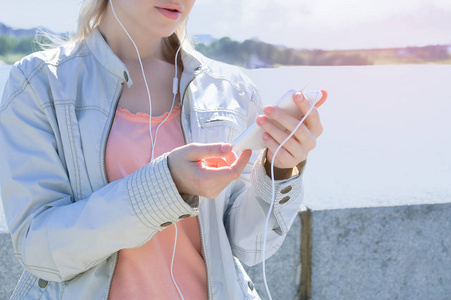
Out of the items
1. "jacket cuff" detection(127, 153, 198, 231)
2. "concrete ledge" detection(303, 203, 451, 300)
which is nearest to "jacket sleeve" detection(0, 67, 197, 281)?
"jacket cuff" detection(127, 153, 198, 231)

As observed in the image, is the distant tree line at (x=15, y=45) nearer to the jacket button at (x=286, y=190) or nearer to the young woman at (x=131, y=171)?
the young woman at (x=131, y=171)

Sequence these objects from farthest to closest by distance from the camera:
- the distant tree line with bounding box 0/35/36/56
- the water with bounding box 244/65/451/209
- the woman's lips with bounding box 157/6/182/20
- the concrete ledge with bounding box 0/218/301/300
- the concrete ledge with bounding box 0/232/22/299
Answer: the water with bounding box 244/65/451/209, the distant tree line with bounding box 0/35/36/56, the concrete ledge with bounding box 0/218/301/300, the concrete ledge with bounding box 0/232/22/299, the woman's lips with bounding box 157/6/182/20

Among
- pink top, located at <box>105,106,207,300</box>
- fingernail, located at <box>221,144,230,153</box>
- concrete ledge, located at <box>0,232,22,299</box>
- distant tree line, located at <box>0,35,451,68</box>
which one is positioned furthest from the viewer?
distant tree line, located at <box>0,35,451,68</box>

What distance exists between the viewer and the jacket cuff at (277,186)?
1.40 m

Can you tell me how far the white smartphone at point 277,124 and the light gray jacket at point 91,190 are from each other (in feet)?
0.38

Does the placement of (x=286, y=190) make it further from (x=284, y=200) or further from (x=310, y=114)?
(x=310, y=114)

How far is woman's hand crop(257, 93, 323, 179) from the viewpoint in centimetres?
125

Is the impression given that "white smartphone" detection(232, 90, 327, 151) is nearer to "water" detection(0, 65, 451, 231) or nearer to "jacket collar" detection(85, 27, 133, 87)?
"jacket collar" detection(85, 27, 133, 87)

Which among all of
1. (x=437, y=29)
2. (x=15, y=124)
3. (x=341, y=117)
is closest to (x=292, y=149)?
(x=15, y=124)

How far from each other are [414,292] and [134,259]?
1.64 metres

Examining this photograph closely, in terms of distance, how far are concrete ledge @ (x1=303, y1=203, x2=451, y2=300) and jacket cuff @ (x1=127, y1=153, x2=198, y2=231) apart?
1.27m

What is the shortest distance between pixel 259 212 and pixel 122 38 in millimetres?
564

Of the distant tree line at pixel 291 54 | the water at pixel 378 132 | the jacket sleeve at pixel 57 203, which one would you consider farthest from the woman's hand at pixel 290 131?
the distant tree line at pixel 291 54

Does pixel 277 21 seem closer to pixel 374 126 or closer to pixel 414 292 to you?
pixel 374 126
